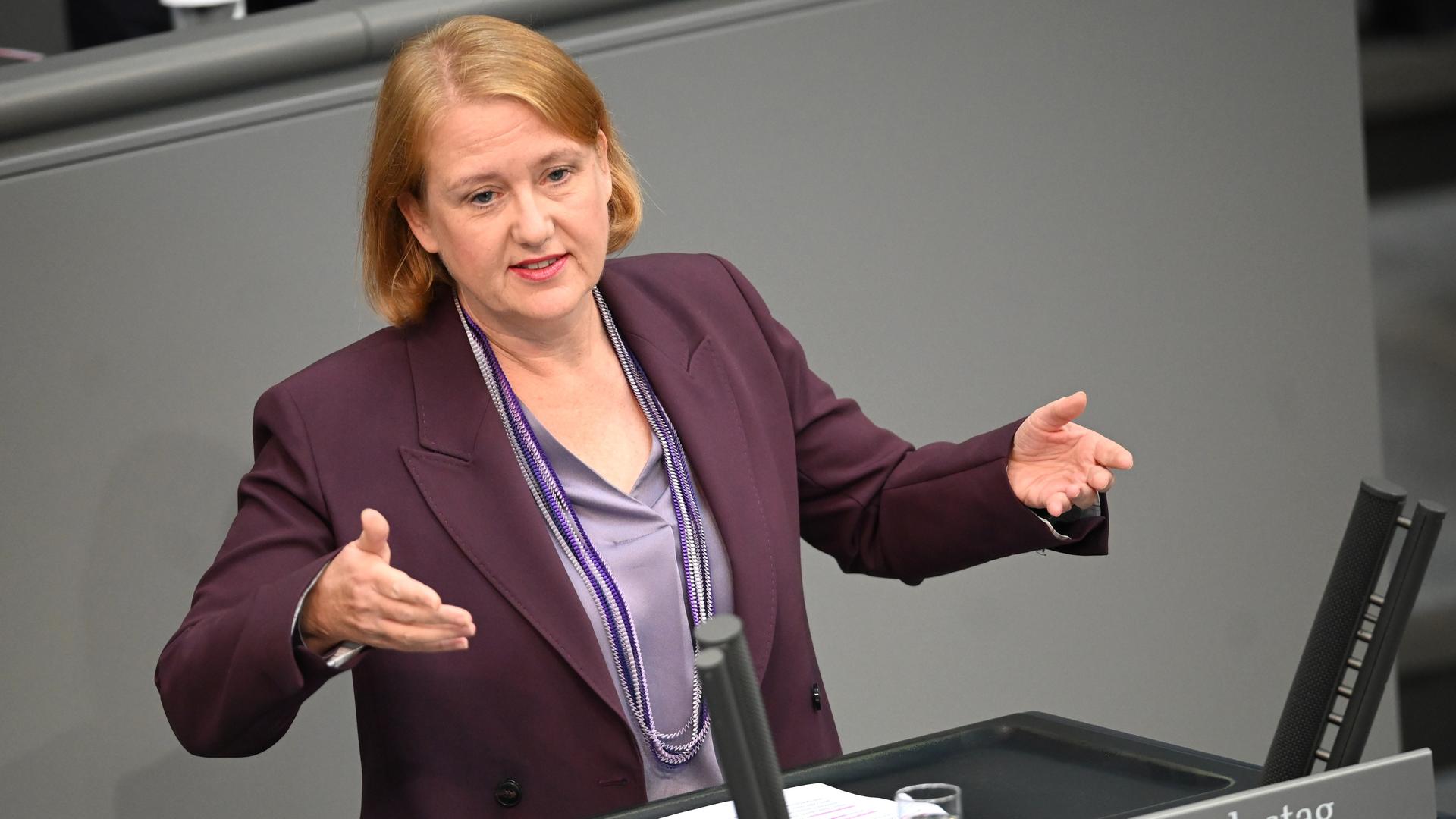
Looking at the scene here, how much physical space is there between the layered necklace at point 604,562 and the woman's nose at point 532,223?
0.18 meters

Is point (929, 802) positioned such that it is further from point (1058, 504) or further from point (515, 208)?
point (515, 208)

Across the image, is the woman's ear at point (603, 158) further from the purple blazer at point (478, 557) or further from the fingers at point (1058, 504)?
the fingers at point (1058, 504)

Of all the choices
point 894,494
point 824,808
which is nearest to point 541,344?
point 894,494

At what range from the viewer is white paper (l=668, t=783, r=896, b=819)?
1.33 meters

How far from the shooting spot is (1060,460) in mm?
1766

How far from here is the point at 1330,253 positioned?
2.99m

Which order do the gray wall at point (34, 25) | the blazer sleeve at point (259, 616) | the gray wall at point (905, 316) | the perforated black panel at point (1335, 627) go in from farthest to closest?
the gray wall at point (34, 25)
the gray wall at point (905, 316)
the blazer sleeve at point (259, 616)
the perforated black panel at point (1335, 627)

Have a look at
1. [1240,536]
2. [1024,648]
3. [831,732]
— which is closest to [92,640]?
[831,732]

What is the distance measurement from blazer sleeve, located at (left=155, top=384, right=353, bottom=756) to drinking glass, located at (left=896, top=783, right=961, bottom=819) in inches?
21.0

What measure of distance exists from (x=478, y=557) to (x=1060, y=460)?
0.60 meters

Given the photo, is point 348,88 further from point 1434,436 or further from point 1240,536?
point 1434,436

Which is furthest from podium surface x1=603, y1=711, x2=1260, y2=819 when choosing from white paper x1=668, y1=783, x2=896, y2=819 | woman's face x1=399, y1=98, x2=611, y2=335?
woman's face x1=399, y1=98, x2=611, y2=335

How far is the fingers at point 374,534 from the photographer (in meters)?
1.35

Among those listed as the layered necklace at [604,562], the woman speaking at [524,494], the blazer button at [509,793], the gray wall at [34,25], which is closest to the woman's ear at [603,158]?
the woman speaking at [524,494]
